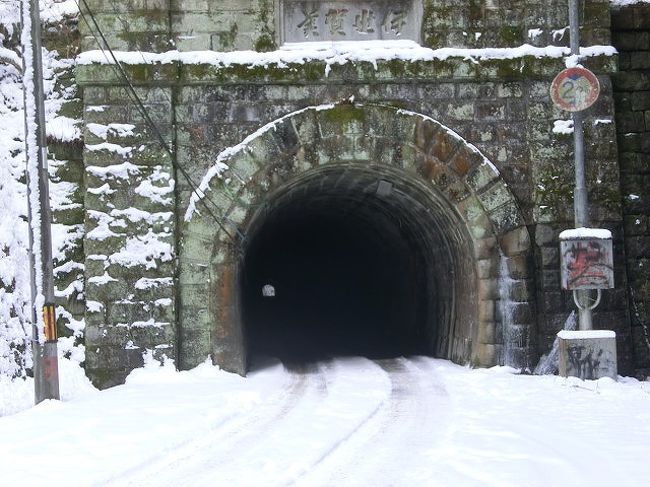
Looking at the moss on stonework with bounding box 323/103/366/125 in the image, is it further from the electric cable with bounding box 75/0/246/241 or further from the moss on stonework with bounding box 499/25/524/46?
the moss on stonework with bounding box 499/25/524/46

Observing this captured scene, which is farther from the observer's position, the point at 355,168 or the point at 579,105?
the point at 355,168

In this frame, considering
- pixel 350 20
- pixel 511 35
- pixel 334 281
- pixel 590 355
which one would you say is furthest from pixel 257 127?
pixel 334 281

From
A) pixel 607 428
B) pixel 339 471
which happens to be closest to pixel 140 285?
pixel 339 471

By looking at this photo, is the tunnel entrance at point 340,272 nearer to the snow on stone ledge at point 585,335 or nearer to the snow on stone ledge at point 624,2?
the snow on stone ledge at point 585,335

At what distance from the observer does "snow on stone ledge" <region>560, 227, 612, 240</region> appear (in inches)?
341

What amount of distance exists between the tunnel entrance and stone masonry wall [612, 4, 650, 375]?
7.78ft

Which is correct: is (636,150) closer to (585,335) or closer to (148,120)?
(585,335)

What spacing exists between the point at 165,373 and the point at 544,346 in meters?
4.30

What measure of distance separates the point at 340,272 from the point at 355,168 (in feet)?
30.3

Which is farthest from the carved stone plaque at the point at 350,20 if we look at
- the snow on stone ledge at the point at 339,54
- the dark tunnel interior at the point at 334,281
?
the dark tunnel interior at the point at 334,281

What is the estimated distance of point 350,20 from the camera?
31.5 ft

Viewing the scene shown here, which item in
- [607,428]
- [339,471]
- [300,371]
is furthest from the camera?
[300,371]

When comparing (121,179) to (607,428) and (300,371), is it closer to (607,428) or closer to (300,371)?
(300,371)

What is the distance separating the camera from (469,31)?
31.5ft
